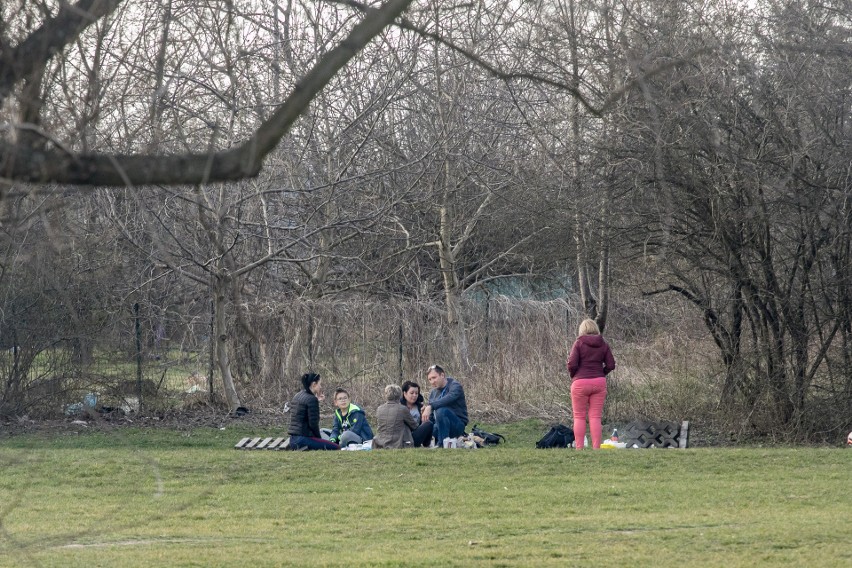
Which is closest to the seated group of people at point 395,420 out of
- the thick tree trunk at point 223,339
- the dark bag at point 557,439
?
the dark bag at point 557,439

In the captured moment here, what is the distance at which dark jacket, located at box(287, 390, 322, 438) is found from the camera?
45.7 feet

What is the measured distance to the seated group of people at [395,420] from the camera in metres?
13.9

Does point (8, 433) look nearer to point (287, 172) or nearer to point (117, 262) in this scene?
point (117, 262)

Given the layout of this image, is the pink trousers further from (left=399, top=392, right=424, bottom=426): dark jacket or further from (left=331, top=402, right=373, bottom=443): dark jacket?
(left=331, top=402, right=373, bottom=443): dark jacket

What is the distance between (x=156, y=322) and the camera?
1927 cm

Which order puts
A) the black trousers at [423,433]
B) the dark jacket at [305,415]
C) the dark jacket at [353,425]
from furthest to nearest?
the dark jacket at [353,425]
the black trousers at [423,433]
the dark jacket at [305,415]

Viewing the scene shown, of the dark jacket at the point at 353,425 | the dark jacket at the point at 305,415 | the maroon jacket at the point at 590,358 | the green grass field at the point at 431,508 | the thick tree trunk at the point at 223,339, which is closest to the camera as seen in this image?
the green grass field at the point at 431,508

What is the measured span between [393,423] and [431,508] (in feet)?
13.6

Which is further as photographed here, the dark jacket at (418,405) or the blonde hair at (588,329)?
the dark jacket at (418,405)

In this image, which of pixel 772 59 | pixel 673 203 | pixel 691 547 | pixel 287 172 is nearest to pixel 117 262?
pixel 287 172

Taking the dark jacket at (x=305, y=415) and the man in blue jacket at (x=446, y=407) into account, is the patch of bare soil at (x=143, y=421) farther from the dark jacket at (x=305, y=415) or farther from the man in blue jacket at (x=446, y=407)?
the man in blue jacket at (x=446, y=407)

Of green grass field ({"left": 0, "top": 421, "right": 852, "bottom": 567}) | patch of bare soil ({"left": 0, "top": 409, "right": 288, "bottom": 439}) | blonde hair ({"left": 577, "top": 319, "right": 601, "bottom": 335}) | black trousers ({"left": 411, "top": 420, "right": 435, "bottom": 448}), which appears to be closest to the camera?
green grass field ({"left": 0, "top": 421, "right": 852, "bottom": 567})

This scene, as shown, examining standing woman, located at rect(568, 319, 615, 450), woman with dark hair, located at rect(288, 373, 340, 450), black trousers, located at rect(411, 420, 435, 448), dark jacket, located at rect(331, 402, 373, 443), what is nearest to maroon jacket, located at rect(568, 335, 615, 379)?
standing woman, located at rect(568, 319, 615, 450)

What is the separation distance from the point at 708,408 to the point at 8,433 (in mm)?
10594
